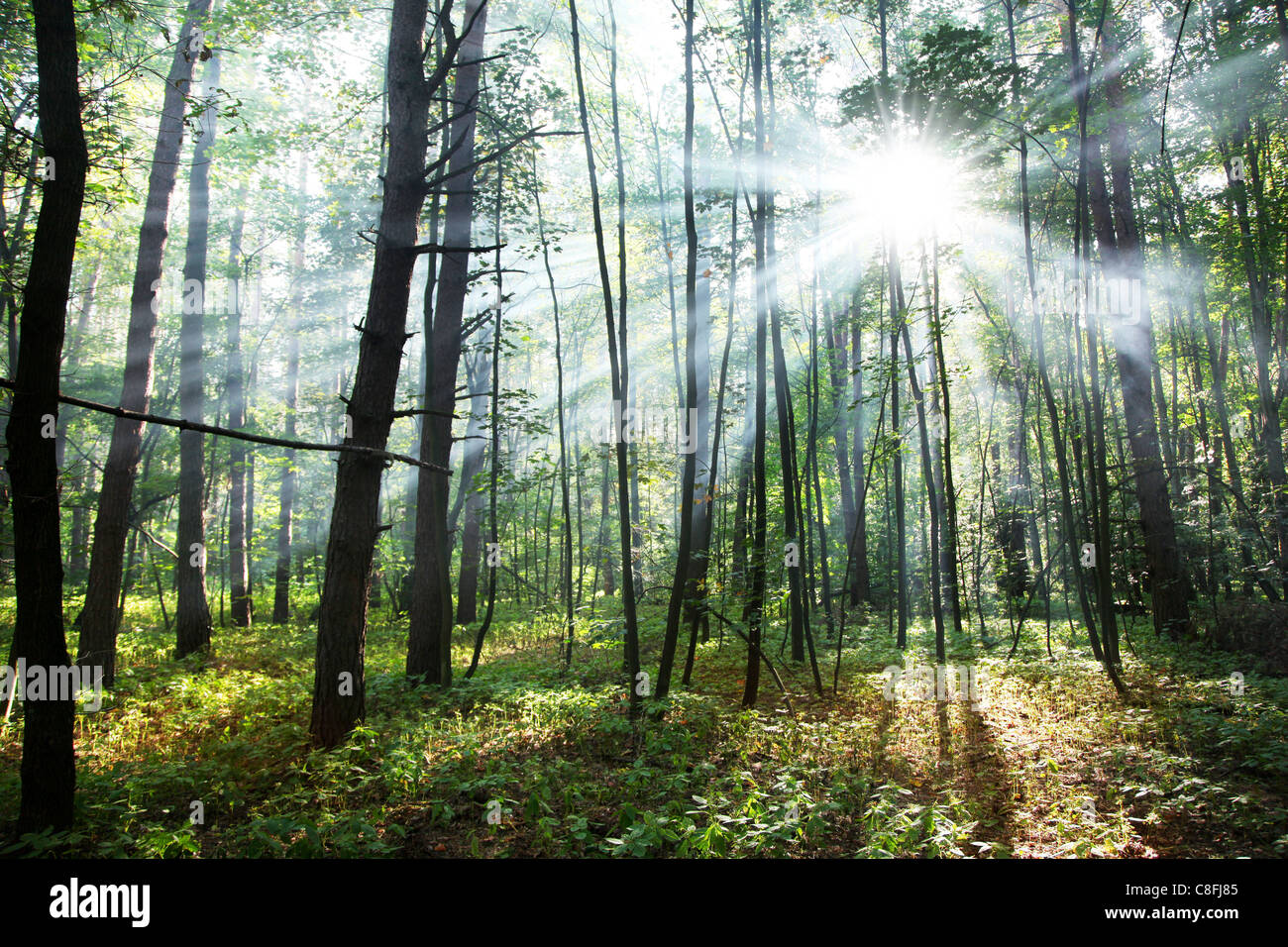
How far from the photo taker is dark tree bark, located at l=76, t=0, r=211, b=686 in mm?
7973

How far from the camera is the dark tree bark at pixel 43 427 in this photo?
3.28 meters

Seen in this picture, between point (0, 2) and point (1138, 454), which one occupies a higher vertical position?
point (0, 2)

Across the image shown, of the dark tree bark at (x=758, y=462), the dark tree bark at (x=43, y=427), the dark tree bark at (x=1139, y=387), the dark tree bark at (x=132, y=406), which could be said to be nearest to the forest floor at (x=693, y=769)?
the dark tree bark at (x=43, y=427)

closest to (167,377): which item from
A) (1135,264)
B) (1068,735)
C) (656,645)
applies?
(656,645)

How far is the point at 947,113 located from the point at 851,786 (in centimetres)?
868

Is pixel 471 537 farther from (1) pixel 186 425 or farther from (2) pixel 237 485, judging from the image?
(1) pixel 186 425

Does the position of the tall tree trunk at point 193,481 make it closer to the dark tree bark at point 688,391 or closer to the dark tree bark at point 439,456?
the dark tree bark at point 439,456

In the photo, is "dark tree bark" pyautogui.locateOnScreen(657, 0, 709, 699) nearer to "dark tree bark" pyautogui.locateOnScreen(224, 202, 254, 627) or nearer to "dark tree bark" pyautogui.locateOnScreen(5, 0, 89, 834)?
"dark tree bark" pyautogui.locateOnScreen(5, 0, 89, 834)

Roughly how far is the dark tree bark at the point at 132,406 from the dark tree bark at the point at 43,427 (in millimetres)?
5238

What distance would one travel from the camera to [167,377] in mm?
19766

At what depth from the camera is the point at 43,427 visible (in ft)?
10.9

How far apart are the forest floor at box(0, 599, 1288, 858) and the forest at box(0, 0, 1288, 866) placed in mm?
47

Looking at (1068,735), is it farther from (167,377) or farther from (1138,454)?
(167,377)

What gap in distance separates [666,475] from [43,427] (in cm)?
662
